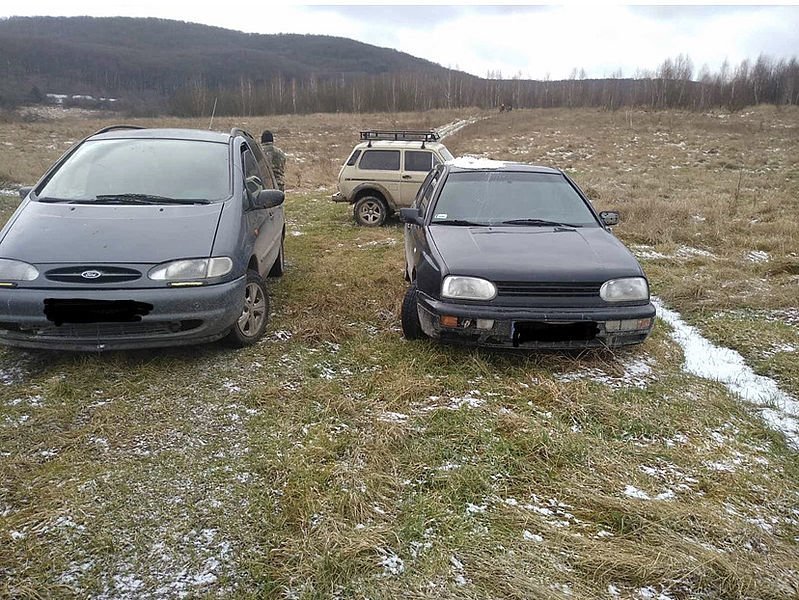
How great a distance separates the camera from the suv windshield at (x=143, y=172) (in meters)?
4.16

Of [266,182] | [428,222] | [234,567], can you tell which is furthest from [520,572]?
[266,182]

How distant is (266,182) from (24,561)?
14.0ft

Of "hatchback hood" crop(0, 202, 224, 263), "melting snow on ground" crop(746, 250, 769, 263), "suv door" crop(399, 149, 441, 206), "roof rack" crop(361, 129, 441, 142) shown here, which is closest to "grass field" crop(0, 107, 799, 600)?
"hatchback hood" crop(0, 202, 224, 263)

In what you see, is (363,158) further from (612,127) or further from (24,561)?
(612,127)

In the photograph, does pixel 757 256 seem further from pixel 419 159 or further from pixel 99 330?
pixel 99 330

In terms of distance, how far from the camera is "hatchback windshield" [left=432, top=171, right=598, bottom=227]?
15.1 feet

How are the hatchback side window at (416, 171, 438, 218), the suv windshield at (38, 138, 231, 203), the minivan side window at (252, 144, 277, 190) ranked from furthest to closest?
the minivan side window at (252, 144, 277, 190) → the hatchback side window at (416, 171, 438, 218) → the suv windshield at (38, 138, 231, 203)

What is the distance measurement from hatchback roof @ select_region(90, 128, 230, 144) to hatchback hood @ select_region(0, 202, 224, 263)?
1.12 meters

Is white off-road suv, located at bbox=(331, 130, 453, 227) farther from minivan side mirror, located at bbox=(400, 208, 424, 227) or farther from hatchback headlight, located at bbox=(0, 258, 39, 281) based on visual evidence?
hatchback headlight, located at bbox=(0, 258, 39, 281)

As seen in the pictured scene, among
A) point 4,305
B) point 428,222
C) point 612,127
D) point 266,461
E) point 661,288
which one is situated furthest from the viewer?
point 612,127

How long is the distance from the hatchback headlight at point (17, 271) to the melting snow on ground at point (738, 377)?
15.4ft

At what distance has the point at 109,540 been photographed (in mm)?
2154

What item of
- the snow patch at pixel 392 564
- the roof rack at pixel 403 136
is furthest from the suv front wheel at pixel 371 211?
the snow patch at pixel 392 564

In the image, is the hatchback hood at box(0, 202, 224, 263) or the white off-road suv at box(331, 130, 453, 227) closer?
the hatchback hood at box(0, 202, 224, 263)
